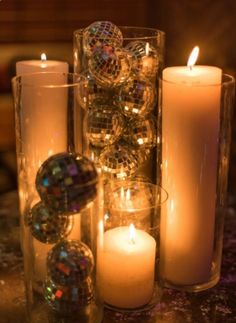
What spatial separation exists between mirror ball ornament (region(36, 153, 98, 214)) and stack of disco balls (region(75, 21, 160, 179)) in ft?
0.35

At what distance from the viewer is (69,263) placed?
2.06 ft

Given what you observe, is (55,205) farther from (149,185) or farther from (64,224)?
(149,185)

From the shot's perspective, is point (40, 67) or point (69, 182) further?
point (40, 67)

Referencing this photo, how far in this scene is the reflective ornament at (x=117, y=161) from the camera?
74 centimetres

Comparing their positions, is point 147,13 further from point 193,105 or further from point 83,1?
point 193,105

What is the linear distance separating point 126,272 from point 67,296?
94 millimetres

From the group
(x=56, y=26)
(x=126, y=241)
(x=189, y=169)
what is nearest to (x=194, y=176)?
(x=189, y=169)

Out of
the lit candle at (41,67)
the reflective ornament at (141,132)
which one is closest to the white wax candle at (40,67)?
the lit candle at (41,67)

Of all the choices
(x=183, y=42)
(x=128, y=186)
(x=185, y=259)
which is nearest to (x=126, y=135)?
(x=128, y=186)

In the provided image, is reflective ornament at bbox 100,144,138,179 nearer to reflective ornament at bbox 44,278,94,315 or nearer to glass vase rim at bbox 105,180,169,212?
glass vase rim at bbox 105,180,169,212

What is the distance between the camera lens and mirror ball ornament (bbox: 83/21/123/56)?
724 mm

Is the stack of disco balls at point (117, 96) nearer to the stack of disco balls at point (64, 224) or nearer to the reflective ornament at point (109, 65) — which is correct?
the reflective ornament at point (109, 65)

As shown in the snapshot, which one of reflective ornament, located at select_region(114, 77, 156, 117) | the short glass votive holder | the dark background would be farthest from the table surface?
the dark background

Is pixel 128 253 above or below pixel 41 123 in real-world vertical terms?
below
